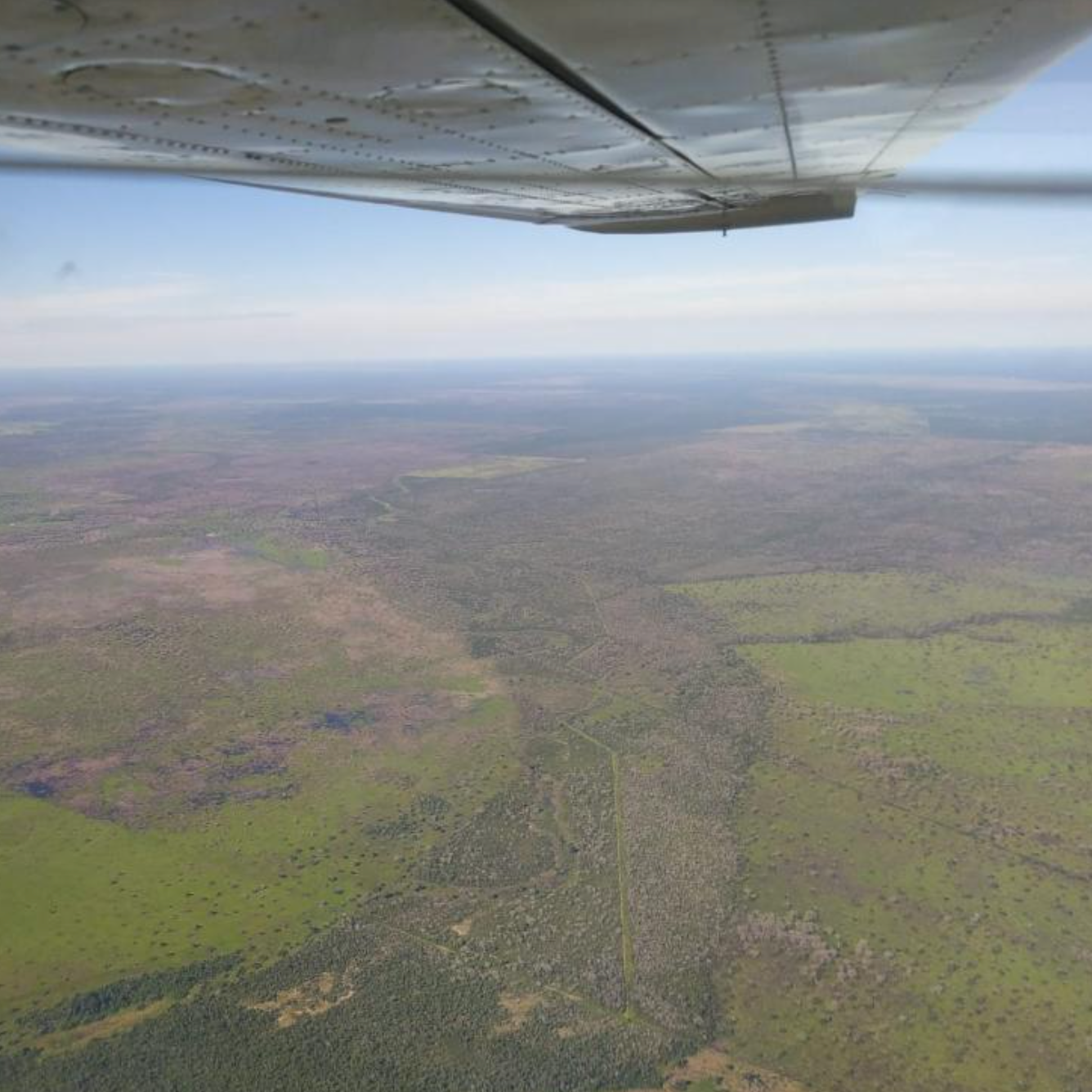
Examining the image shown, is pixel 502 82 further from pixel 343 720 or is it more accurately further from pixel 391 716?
pixel 343 720

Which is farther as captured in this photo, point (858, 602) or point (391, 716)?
point (858, 602)

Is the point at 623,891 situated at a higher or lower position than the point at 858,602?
lower

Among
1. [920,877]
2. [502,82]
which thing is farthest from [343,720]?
[502,82]

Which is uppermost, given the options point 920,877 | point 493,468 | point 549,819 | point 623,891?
point 493,468

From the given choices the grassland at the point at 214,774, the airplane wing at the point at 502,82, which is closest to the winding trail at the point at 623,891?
the grassland at the point at 214,774

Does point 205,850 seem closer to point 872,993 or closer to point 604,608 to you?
point 872,993

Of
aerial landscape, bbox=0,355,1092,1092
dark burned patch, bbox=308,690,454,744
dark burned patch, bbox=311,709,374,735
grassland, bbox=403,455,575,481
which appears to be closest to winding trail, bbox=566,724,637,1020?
aerial landscape, bbox=0,355,1092,1092

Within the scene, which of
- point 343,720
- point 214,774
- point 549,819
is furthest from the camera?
point 343,720
